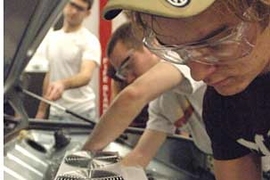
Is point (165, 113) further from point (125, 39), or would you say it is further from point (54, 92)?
point (54, 92)

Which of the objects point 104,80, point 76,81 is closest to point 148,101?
point 76,81

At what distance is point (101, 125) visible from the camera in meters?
1.57

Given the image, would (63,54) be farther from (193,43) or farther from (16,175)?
(193,43)

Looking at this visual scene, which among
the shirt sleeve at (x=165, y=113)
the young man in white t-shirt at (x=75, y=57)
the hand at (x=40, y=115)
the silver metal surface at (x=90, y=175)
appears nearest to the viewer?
the silver metal surface at (x=90, y=175)

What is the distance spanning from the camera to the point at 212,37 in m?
0.88

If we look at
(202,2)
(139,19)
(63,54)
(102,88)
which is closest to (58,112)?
(63,54)

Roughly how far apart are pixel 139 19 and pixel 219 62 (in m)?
0.15

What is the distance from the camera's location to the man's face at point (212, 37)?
0.86 metres

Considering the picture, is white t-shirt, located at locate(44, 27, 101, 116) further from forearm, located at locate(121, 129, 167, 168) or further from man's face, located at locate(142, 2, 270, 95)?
man's face, located at locate(142, 2, 270, 95)

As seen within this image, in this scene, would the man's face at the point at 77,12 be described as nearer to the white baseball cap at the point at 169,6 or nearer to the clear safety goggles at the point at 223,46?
the clear safety goggles at the point at 223,46

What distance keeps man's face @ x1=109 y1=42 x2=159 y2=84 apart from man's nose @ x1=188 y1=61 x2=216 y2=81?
959 millimetres

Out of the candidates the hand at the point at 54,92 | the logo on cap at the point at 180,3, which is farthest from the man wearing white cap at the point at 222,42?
the hand at the point at 54,92

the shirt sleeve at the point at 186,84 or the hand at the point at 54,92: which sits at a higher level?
the shirt sleeve at the point at 186,84

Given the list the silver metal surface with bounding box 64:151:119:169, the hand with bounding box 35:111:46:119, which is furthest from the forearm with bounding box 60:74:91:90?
the silver metal surface with bounding box 64:151:119:169
